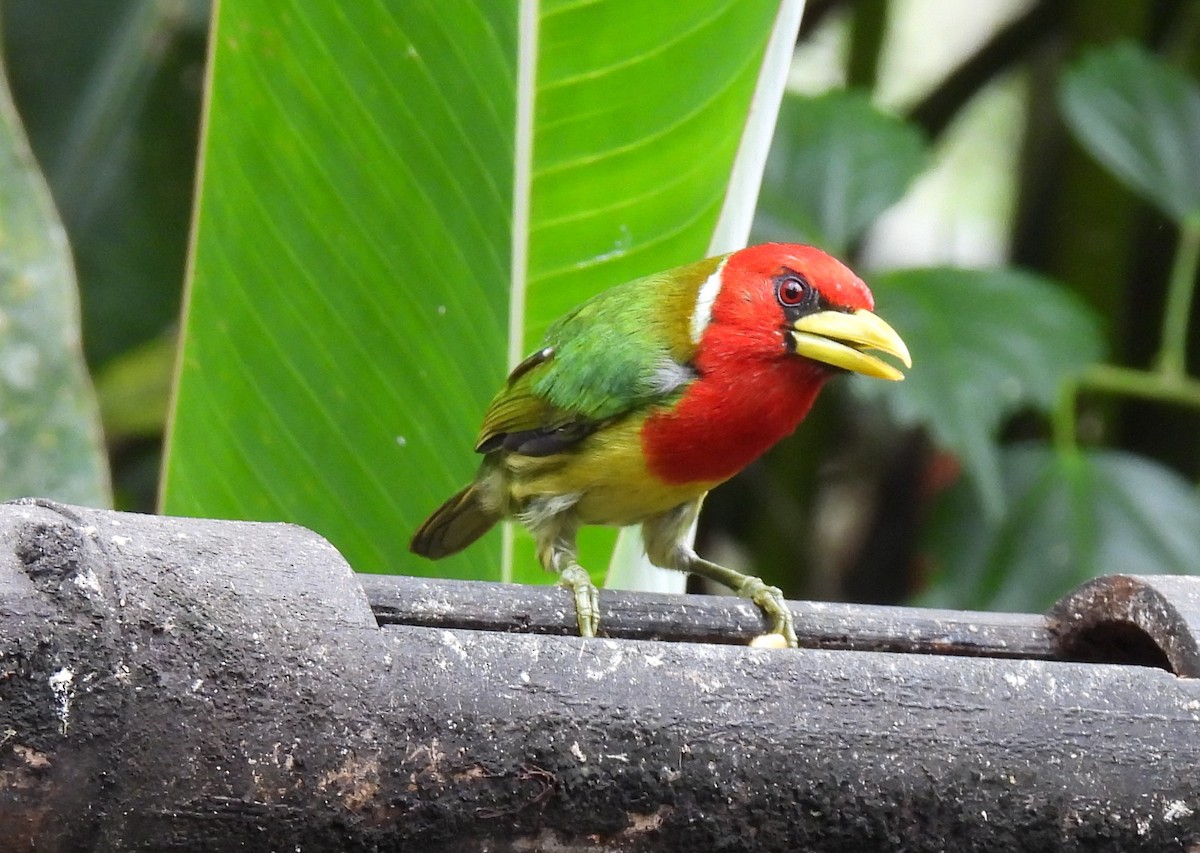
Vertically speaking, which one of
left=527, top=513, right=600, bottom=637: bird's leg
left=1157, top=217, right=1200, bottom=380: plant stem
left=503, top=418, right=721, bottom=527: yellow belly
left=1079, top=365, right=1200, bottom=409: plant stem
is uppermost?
left=503, top=418, right=721, bottom=527: yellow belly

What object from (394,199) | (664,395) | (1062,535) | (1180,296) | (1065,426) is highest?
Result: (394,199)

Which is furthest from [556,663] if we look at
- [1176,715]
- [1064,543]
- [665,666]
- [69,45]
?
[69,45]

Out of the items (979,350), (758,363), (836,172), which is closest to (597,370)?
(758,363)

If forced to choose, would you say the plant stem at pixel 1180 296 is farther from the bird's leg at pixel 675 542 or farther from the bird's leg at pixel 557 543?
the bird's leg at pixel 557 543

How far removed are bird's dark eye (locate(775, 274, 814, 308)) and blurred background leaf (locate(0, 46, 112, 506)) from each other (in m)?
0.98

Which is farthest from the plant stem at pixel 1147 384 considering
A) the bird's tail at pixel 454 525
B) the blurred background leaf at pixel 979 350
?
the bird's tail at pixel 454 525

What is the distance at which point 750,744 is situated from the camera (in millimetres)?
854

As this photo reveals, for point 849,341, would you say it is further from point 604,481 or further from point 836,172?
point 836,172

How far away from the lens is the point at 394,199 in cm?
183

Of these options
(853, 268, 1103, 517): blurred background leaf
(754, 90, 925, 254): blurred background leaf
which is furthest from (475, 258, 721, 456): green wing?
(754, 90, 925, 254): blurred background leaf

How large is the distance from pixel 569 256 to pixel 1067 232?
251 centimetres

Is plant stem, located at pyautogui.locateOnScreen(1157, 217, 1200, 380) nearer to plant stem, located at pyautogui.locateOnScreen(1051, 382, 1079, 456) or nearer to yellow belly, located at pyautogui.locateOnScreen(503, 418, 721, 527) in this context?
plant stem, located at pyautogui.locateOnScreen(1051, 382, 1079, 456)

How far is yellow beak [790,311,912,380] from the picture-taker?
1790 mm

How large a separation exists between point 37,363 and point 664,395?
90cm
